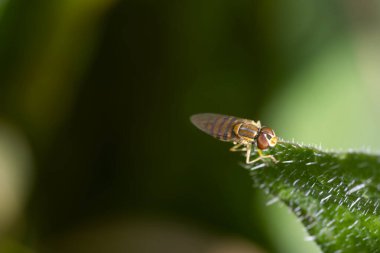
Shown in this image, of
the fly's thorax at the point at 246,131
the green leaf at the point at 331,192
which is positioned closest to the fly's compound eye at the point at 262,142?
the fly's thorax at the point at 246,131

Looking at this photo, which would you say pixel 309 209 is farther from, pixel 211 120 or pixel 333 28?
pixel 333 28

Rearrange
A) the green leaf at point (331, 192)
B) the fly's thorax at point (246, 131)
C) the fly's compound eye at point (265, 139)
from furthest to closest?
the fly's thorax at point (246, 131) → the fly's compound eye at point (265, 139) → the green leaf at point (331, 192)

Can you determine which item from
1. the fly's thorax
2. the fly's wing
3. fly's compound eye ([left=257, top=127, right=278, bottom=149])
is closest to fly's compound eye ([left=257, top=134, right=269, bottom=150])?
fly's compound eye ([left=257, top=127, right=278, bottom=149])

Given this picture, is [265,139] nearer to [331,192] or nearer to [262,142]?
[262,142]

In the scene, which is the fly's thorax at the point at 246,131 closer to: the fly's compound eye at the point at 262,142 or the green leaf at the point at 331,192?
the fly's compound eye at the point at 262,142

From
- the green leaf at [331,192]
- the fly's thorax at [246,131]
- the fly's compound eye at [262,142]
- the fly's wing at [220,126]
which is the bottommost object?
the green leaf at [331,192]

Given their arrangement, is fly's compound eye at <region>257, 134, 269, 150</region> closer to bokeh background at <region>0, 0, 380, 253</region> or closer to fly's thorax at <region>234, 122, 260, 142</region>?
fly's thorax at <region>234, 122, 260, 142</region>

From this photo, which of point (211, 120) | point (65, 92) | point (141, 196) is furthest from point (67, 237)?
point (211, 120)
